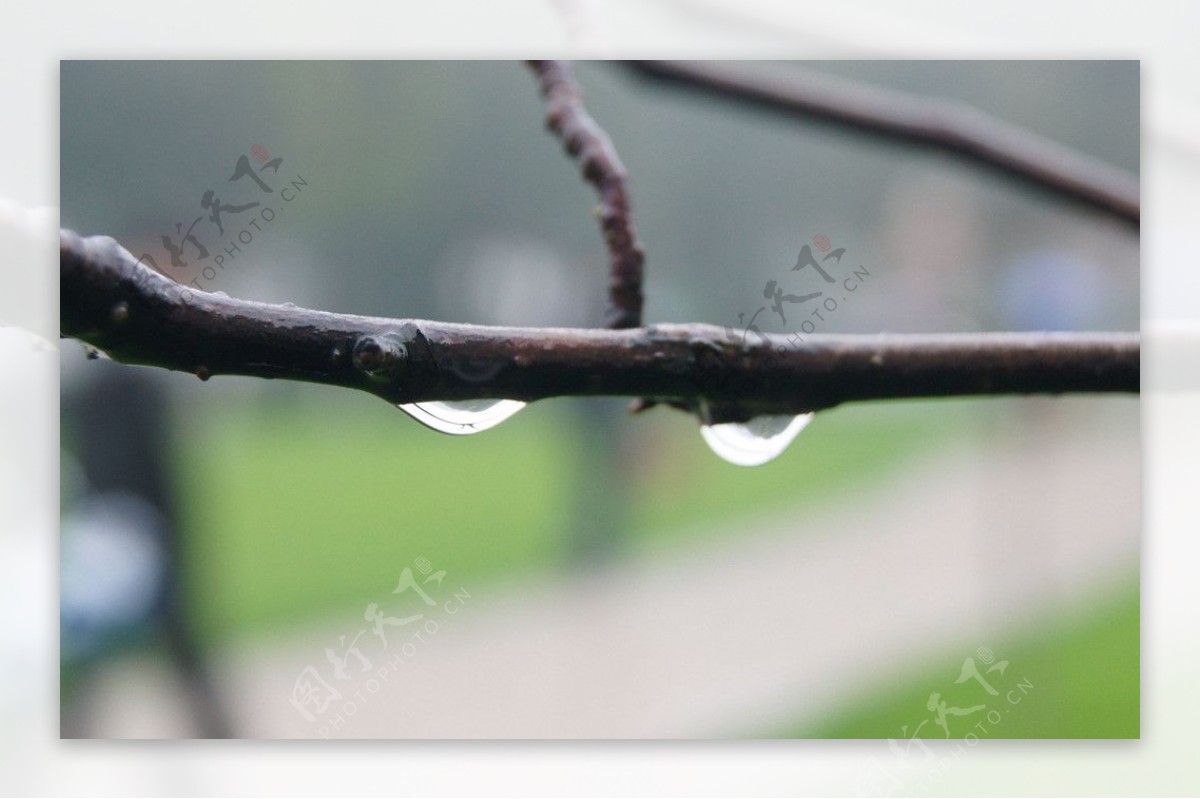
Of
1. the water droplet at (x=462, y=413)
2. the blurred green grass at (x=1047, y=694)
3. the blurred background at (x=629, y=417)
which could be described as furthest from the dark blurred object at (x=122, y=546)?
the blurred green grass at (x=1047, y=694)

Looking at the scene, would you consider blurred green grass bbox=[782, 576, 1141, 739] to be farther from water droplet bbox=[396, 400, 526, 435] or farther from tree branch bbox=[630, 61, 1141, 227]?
water droplet bbox=[396, 400, 526, 435]

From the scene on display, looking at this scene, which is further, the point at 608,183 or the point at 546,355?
the point at 608,183

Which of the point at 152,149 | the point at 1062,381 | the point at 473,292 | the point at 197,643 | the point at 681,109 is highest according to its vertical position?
the point at 681,109

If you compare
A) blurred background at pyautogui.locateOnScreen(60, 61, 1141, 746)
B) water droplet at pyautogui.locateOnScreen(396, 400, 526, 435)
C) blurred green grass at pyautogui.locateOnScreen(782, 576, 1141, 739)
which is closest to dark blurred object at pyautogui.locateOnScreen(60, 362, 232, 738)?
blurred background at pyautogui.locateOnScreen(60, 61, 1141, 746)

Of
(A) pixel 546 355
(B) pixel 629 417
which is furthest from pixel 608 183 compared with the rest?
(B) pixel 629 417

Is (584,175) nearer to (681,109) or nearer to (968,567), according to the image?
(681,109)

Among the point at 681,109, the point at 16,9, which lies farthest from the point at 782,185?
the point at 16,9

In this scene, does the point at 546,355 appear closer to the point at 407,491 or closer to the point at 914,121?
the point at 914,121
